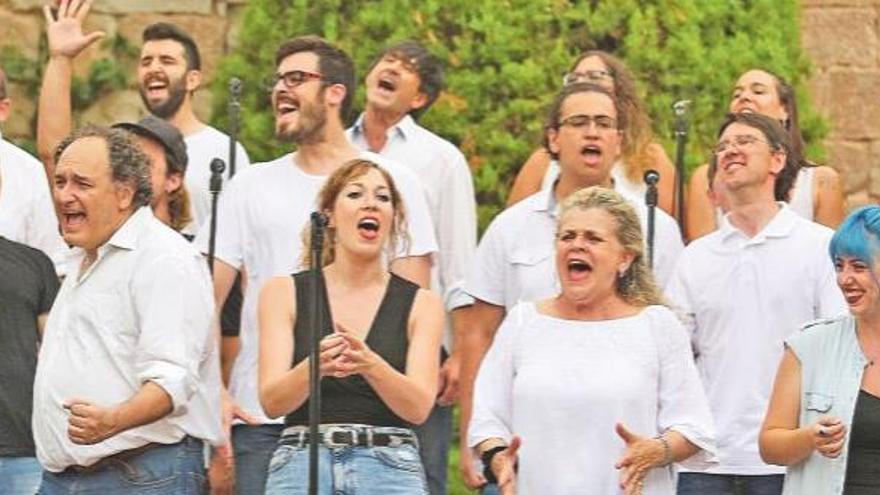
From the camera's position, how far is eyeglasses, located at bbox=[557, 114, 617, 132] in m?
9.91

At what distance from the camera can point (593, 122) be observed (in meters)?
9.91

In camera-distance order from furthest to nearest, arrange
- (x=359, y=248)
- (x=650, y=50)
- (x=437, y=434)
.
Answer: (x=650, y=50)
(x=437, y=434)
(x=359, y=248)

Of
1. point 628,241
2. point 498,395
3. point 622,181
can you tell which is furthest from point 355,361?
point 622,181

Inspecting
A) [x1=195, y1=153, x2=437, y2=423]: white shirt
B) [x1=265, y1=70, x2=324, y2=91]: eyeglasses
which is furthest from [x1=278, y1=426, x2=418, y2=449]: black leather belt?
[x1=265, y1=70, x2=324, y2=91]: eyeglasses

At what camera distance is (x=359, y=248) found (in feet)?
29.2

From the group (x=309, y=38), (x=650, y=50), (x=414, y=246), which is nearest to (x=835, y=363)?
(x=414, y=246)

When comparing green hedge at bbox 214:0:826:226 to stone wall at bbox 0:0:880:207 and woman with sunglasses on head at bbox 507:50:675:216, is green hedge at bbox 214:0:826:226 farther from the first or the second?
stone wall at bbox 0:0:880:207

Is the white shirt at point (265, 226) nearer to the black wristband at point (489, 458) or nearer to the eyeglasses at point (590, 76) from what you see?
the eyeglasses at point (590, 76)

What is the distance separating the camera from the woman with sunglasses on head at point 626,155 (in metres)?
10.4

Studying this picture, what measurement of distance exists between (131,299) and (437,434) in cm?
193

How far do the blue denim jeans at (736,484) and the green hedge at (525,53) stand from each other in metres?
3.09

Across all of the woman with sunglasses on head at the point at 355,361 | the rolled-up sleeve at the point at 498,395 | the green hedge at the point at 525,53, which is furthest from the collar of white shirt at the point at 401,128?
the rolled-up sleeve at the point at 498,395

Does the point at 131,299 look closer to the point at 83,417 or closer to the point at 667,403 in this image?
the point at 83,417

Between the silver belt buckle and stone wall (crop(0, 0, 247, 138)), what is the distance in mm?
5692
